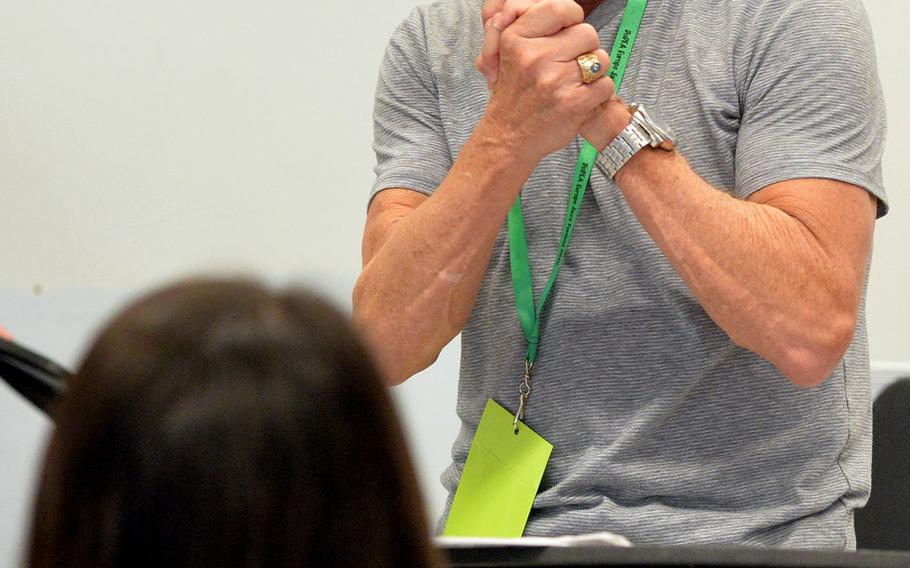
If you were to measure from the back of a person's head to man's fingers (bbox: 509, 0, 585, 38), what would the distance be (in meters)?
0.74

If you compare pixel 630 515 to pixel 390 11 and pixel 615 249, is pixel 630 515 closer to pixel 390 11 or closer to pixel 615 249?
pixel 615 249

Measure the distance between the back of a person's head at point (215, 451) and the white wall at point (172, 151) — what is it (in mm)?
1492

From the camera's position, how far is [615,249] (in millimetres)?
1168

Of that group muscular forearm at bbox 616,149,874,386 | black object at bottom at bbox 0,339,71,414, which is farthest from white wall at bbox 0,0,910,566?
black object at bottom at bbox 0,339,71,414

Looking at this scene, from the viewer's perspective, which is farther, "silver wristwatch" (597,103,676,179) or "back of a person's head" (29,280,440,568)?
"silver wristwatch" (597,103,676,179)

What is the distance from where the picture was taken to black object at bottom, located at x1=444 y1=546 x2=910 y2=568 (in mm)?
623

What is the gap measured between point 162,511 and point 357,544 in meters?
0.07

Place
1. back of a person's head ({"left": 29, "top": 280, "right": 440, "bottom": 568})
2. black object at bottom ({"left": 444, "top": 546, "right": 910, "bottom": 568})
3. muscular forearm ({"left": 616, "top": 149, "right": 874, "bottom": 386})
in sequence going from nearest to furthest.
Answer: back of a person's head ({"left": 29, "top": 280, "right": 440, "bottom": 568}) → black object at bottom ({"left": 444, "top": 546, "right": 910, "bottom": 568}) → muscular forearm ({"left": 616, "top": 149, "right": 874, "bottom": 386})

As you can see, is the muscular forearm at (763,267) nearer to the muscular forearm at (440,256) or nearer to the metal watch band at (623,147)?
the metal watch band at (623,147)

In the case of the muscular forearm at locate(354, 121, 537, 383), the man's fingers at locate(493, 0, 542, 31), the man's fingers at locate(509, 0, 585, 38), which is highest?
the man's fingers at locate(493, 0, 542, 31)

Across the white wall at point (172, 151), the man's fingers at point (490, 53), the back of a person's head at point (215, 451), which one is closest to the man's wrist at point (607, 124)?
the man's fingers at point (490, 53)

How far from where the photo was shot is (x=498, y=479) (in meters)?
1.17

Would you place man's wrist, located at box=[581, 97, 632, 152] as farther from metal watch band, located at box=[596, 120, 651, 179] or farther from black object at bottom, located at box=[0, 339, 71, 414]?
black object at bottom, located at box=[0, 339, 71, 414]

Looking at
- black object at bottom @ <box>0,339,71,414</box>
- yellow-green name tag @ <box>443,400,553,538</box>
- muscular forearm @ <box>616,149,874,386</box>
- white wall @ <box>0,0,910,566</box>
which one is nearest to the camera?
black object at bottom @ <box>0,339,71,414</box>
